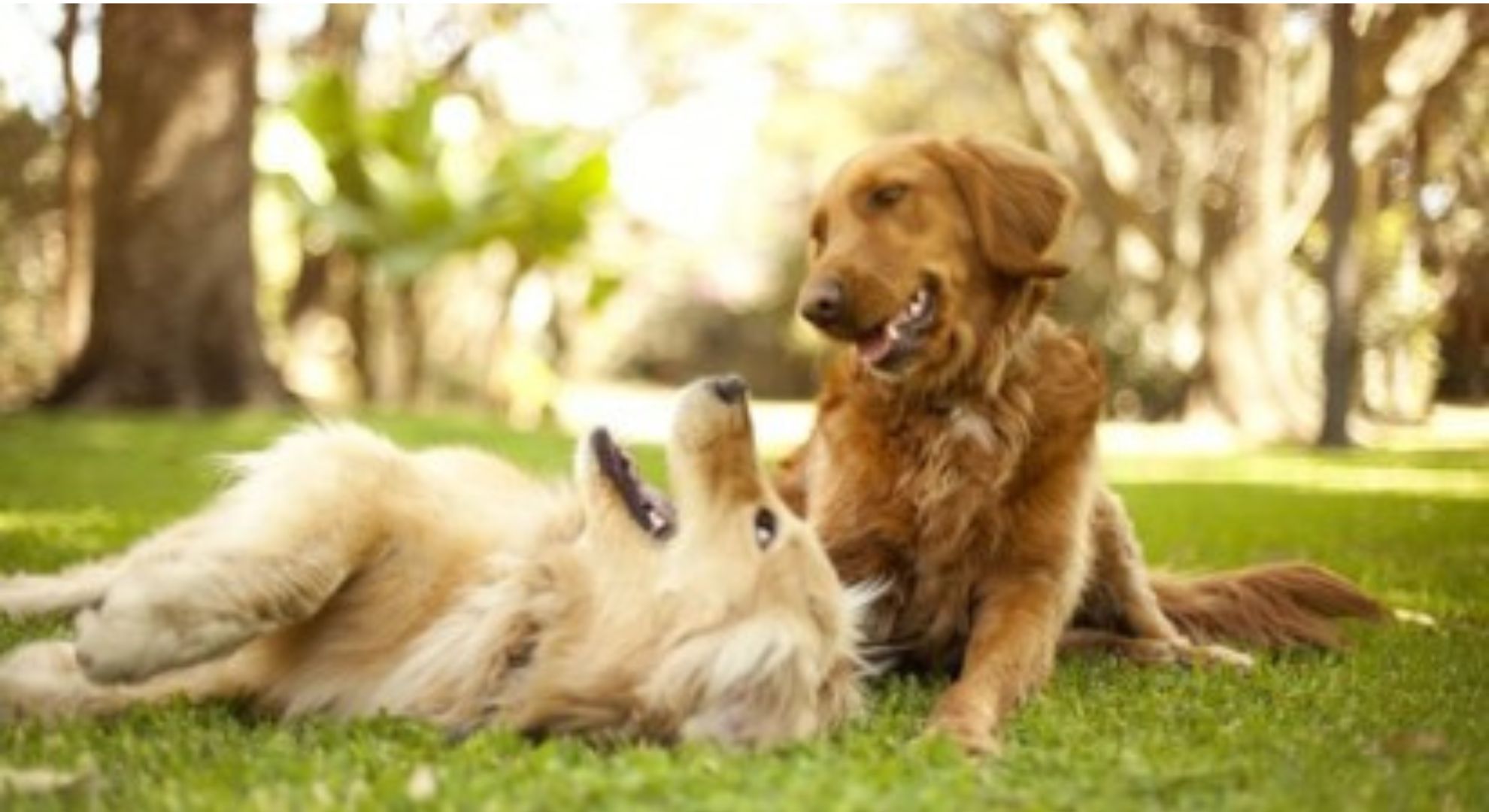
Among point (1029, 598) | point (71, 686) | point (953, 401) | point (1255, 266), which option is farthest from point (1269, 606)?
point (1255, 266)

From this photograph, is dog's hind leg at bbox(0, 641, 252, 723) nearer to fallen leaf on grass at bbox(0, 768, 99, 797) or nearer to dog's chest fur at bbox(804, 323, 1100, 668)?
fallen leaf on grass at bbox(0, 768, 99, 797)

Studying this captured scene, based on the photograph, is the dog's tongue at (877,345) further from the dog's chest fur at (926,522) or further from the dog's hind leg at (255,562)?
the dog's hind leg at (255,562)

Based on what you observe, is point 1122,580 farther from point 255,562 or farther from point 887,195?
point 255,562

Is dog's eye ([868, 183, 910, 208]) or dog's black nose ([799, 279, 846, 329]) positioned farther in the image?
dog's eye ([868, 183, 910, 208])

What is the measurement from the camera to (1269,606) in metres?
5.15

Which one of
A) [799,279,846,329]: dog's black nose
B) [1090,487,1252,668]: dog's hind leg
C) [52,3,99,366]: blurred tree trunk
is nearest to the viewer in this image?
[799,279,846,329]: dog's black nose

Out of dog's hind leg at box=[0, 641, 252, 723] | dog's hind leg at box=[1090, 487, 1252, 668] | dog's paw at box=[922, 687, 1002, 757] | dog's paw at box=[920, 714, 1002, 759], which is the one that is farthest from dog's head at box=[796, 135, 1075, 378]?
dog's hind leg at box=[0, 641, 252, 723]

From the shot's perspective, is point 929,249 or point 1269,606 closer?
point 929,249

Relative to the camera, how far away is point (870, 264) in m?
4.46

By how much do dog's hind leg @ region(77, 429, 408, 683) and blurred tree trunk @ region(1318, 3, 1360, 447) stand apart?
44.0 ft

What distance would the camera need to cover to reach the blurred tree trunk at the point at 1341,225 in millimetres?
16062

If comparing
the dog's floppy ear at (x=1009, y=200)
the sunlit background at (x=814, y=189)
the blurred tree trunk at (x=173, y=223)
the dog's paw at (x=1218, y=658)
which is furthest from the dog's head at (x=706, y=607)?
the sunlit background at (x=814, y=189)

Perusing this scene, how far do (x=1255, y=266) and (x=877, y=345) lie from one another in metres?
15.8

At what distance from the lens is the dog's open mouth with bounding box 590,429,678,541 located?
148 inches
